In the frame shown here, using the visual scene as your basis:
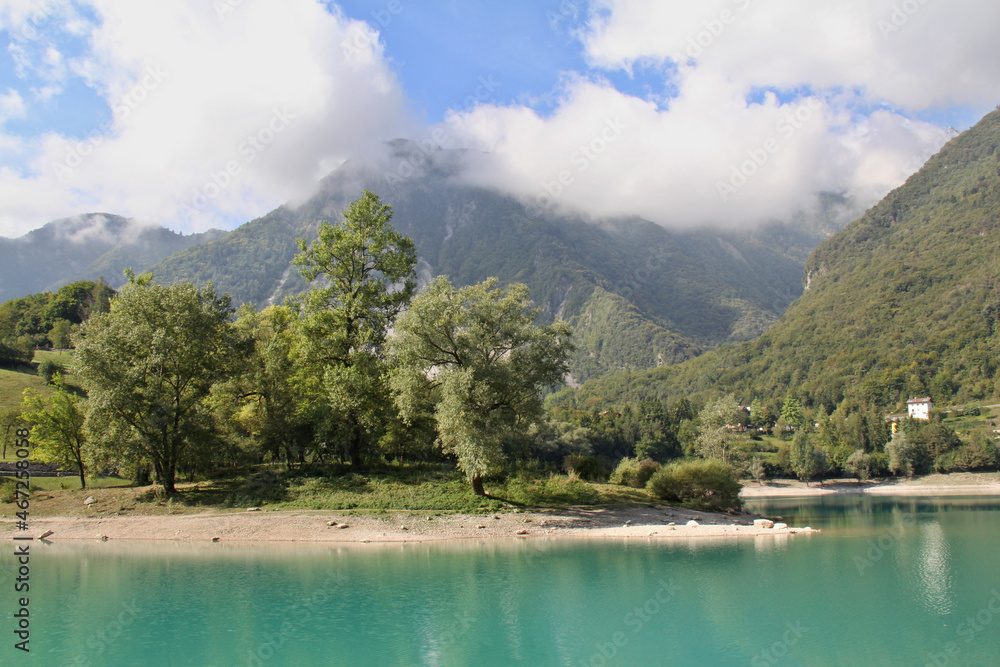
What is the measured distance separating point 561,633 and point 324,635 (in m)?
7.23

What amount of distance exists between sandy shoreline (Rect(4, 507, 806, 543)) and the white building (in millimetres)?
146191

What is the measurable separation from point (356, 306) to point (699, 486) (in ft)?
92.4

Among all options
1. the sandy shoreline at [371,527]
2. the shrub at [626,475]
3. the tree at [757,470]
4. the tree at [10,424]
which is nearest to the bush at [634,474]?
the shrub at [626,475]

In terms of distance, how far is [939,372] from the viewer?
16862cm

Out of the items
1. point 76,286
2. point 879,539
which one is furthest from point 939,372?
point 76,286

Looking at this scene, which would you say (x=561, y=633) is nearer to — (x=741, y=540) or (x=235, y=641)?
(x=235, y=641)

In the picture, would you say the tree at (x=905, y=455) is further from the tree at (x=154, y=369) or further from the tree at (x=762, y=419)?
the tree at (x=154, y=369)

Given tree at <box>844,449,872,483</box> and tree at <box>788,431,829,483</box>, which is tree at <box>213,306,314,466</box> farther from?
tree at <box>844,449,872,483</box>

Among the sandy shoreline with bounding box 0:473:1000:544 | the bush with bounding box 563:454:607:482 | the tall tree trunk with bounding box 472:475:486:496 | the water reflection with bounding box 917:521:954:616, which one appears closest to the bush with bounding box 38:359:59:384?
the sandy shoreline with bounding box 0:473:1000:544

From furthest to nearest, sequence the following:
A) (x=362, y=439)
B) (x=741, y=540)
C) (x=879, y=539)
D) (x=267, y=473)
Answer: (x=362, y=439) → (x=267, y=473) → (x=879, y=539) → (x=741, y=540)

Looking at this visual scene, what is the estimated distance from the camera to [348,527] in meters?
35.0

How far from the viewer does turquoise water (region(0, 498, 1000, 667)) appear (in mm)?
17531

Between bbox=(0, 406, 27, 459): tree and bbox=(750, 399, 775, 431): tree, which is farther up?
bbox=(0, 406, 27, 459): tree

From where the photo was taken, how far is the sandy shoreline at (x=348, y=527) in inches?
1352
